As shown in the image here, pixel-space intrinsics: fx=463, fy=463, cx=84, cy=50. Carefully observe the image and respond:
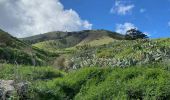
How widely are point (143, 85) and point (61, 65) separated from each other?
22204 millimetres

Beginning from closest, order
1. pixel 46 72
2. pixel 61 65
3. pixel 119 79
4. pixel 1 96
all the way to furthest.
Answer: pixel 1 96 < pixel 119 79 < pixel 46 72 < pixel 61 65

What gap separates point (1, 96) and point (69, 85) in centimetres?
266

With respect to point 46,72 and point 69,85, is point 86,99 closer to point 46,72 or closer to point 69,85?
point 69,85

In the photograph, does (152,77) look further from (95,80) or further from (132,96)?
(95,80)

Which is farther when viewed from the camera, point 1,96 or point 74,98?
point 74,98

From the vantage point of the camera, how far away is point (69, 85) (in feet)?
52.4

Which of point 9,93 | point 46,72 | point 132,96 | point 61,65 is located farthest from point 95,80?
point 61,65

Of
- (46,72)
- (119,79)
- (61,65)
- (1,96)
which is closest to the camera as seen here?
(1,96)

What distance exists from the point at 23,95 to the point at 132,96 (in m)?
3.39

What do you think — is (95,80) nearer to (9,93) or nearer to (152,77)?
(152,77)

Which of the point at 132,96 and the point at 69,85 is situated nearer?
the point at 132,96

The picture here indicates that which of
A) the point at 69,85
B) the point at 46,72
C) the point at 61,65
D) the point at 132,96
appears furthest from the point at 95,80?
the point at 61,65

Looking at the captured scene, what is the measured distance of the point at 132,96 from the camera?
14.4 m

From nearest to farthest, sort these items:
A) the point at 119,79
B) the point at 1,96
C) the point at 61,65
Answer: the point at 1,96 → the point at 119,79 → the point at 61,65
